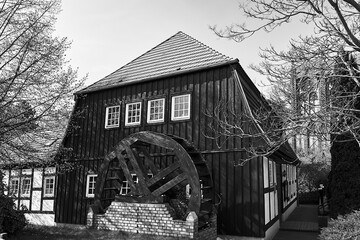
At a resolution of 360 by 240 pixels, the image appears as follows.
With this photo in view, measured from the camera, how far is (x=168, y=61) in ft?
38.2

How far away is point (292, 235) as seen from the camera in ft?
33.2

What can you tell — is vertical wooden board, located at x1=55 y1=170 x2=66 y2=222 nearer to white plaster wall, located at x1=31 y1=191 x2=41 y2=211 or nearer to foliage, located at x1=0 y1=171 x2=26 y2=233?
white plaster wall, located at x1=31 y1=191 x2=41 y2=211

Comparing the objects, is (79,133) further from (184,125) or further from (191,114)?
(191,114)

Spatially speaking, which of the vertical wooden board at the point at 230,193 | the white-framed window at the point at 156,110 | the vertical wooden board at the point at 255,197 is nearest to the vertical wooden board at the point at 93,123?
the white-framed window at the point at 156,110

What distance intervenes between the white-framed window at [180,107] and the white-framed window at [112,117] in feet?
8.04

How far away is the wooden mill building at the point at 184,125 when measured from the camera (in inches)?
353

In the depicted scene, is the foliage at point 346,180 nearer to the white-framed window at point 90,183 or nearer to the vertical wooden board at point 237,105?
the vertical wooden board at point 237,105

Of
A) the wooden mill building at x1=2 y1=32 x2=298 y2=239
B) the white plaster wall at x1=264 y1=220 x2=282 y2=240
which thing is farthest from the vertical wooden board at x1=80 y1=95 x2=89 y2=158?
the white plaster wall at x1=264 y1=220 x2=282 y2=240

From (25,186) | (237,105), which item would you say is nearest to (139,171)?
(237,105)

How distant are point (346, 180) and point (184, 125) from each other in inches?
205

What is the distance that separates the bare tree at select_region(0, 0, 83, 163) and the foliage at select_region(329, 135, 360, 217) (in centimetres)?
858

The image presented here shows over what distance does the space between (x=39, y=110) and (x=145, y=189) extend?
387 centimetres

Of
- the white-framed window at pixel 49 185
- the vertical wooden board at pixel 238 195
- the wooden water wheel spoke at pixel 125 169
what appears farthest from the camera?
the white-framed window at pixel 49 185

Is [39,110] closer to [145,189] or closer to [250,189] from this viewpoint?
[145,189]
